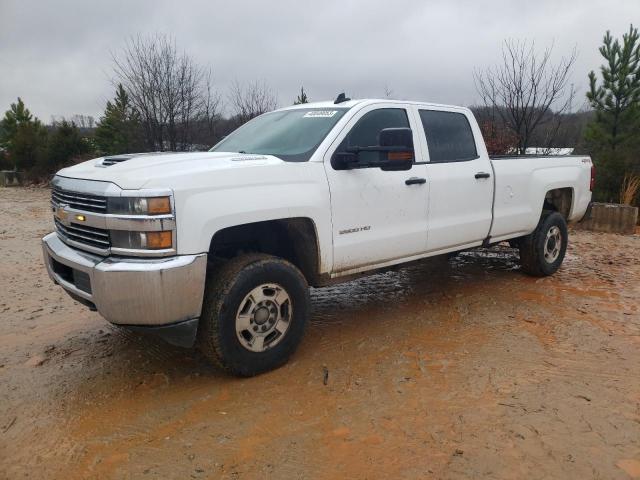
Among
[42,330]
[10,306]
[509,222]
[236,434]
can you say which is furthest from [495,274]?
[10,306]

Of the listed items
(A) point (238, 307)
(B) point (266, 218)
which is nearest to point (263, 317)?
(A) point (238, 307)

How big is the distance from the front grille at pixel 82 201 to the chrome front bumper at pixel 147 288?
12.7 inches

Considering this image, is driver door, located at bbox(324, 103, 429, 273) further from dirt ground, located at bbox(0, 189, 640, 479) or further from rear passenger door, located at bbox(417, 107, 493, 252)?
dirt ground, located at bbox(0, 189, 640, 479)

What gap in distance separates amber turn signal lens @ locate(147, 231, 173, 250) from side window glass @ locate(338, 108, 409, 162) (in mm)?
1510

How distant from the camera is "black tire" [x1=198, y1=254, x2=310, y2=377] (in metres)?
3.19

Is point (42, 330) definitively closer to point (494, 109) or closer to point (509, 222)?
point (509, 222)

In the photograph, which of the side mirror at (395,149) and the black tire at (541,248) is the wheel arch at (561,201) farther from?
the side mirror at (395,149)

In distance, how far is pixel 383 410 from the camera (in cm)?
301

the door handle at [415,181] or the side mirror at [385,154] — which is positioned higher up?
the side mirror at [385,154]

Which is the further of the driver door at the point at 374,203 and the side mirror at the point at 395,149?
the driver door at the point at 374,203

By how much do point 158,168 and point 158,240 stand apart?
49cm

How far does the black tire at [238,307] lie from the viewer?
3193 mm

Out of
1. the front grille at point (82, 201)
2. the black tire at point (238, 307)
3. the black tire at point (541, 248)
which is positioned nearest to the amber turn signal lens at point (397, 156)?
the black tire at point (238, 307)

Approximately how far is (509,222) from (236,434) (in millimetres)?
3649
